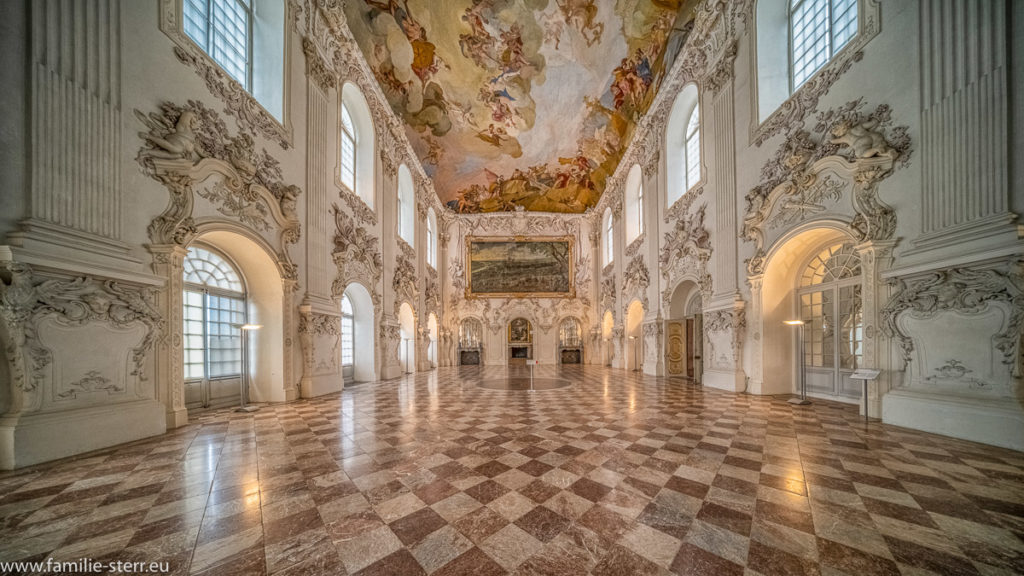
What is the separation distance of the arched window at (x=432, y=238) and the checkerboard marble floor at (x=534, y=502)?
50.1 ft

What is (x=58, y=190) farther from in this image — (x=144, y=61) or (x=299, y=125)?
(x=299, y=125)

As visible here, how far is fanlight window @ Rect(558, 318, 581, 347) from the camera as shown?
21312 mm

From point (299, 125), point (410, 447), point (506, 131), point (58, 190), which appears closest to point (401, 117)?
point (506, 131)

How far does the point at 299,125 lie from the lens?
27.1 feet

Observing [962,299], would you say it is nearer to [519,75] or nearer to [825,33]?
[825,33]

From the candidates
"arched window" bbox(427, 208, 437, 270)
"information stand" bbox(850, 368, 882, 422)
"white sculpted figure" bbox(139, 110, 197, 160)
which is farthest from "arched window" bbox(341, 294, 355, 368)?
"information stand" bbox(850, 368, 882, 422)

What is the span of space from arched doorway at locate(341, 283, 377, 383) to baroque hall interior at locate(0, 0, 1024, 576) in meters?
0.08

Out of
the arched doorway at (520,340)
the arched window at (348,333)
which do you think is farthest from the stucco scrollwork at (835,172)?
the arched doorway at (520,340)

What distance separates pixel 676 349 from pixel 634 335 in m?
3.81

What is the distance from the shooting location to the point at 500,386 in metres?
10.2

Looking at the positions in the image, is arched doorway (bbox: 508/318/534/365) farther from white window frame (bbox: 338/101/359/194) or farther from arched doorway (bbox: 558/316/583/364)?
white window frame (bbox: 338/101/359/194)

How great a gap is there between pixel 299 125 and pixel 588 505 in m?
9.98

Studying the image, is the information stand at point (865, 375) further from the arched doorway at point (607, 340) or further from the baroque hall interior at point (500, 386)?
the arched doorway at point (607, 340)

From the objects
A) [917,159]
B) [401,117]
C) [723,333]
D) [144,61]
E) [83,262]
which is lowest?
[723,333]
